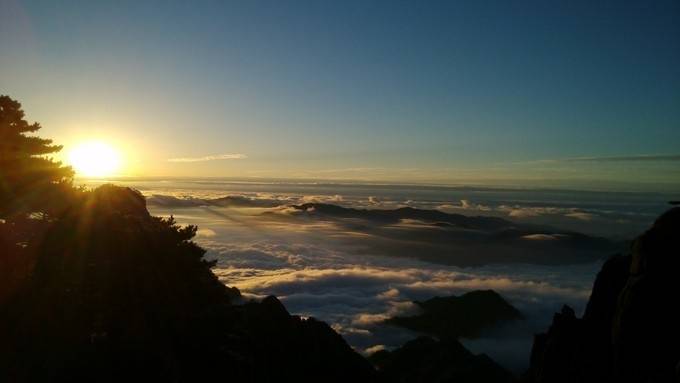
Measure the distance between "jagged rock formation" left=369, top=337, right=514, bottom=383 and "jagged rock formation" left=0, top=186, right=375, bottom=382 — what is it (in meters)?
20.8

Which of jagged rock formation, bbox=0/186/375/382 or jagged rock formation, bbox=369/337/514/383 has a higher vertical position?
jagged rock formation, bbox=0/186/375/382

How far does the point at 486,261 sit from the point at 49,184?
150m

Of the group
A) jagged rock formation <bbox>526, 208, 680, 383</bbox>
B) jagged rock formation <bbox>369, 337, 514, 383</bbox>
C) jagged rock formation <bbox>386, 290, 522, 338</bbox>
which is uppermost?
jagged rock formation <bbox>526, 208, 680, 383</bbox>

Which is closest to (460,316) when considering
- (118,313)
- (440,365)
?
(440,365)

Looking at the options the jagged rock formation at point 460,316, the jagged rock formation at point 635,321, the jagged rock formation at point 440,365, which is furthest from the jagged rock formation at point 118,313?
the jagged rock formation at point 460,316

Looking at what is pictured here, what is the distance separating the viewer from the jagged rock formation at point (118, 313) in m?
12.4

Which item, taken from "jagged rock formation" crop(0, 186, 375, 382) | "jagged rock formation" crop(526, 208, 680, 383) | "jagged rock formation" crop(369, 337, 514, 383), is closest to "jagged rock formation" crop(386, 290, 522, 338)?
"jagged rock formation" crop(369, 337, 514, 383)

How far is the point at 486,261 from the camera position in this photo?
160m

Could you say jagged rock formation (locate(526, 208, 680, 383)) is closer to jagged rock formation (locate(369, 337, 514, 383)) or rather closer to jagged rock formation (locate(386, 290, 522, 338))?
jagged rock formation (locate(369, 337, 514, 383))

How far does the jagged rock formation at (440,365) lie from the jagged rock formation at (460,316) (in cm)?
3044

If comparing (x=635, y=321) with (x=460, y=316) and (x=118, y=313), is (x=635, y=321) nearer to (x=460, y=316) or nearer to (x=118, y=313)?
(x=118, y=313)

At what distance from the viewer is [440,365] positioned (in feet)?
122

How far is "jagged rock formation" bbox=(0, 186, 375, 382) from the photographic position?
12.4 meters

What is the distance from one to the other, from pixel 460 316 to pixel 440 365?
3874cm
